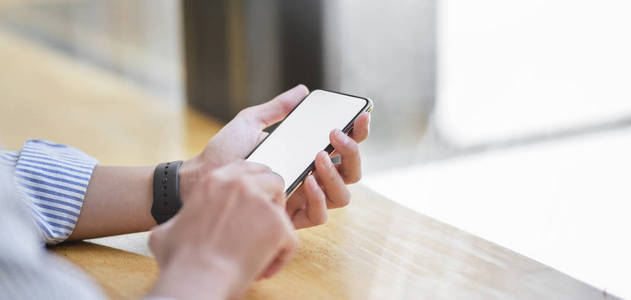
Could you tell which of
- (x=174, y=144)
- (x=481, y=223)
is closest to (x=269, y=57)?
(x=174, y=144)

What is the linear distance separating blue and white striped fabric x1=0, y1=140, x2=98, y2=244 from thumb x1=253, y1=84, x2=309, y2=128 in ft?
0.61

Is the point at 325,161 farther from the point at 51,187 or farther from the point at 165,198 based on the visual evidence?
the point at 51,187

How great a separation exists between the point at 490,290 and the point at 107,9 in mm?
2057

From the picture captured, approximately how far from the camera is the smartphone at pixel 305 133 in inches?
28.2

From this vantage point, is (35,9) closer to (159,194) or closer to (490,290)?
(159,194)

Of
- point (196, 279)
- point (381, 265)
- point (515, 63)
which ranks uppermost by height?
point (196, 279)

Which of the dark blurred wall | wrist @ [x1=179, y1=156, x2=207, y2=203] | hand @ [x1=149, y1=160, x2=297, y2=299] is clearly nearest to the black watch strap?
wrist @ [x1=179, y1=156, x2=207, y2=203]

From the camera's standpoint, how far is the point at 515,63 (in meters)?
1.76

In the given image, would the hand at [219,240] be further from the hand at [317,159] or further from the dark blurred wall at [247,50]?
the dark blurred wall at [247,50]

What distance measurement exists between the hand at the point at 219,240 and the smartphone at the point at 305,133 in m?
0.19

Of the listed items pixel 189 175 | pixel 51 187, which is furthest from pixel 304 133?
pixel 51 187

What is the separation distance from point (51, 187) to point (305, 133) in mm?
254

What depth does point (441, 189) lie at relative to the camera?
3.99ft

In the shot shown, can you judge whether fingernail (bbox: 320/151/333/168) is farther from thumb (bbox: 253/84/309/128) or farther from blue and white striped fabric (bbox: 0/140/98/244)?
blue and white striped fabric (bbox: 0/140/98/244)
